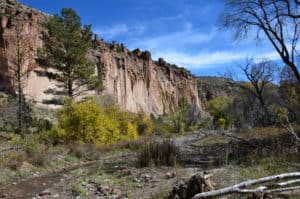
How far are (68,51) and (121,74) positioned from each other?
32085 millimetres

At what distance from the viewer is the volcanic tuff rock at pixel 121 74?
4509cm

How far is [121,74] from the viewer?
72375mm

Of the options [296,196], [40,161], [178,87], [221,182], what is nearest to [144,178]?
[221,182]

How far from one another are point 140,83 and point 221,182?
241 ft

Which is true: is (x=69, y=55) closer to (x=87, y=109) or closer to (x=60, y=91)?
(x=60, y=91)

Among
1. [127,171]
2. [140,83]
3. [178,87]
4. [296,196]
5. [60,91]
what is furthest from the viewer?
[178,87]

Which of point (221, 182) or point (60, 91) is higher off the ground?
point (60, 91)

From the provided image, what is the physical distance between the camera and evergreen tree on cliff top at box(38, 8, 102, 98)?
40.2 metres

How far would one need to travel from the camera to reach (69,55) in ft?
132

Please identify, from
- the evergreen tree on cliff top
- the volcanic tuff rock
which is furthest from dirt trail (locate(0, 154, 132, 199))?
the evergreen tree on cliff top

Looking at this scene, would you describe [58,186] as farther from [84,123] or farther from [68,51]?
[68,51]

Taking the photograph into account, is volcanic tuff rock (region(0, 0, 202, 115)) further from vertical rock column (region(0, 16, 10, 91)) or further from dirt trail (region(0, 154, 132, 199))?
dirt trail (region(0, 154, 132, 199))

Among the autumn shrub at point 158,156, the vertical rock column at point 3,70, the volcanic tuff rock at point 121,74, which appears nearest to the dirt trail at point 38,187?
the autumn shrub at point 158,156

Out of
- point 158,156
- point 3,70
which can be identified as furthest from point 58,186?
point 3,70
